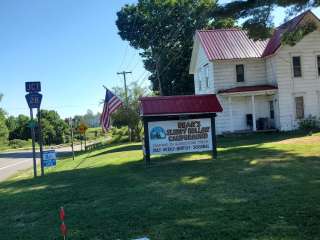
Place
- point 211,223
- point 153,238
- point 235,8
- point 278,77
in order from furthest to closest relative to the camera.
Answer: point 278,77 → point 235,8 → point 211,223 → point 153,238

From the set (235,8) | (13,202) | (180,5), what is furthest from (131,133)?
(13,202)

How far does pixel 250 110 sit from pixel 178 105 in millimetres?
16577

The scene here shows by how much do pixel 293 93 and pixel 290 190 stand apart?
21966mm

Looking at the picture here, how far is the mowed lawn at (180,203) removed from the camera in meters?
7.19

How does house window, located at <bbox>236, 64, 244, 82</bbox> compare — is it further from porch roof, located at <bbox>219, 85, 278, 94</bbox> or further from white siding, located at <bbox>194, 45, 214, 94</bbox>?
white siding, located at <bbox>194, 45, 214, 94</bbox>

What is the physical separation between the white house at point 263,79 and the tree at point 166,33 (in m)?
14.2

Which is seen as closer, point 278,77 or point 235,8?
point 235,8

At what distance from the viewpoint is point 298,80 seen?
100 ft

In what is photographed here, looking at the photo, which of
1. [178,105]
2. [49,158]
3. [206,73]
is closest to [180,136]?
[178,105]

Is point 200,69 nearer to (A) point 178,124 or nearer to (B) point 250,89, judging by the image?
(B) point 250,89

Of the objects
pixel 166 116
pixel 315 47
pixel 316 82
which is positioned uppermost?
pixel 315 47

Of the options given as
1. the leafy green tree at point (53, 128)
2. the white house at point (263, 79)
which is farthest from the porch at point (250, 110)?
the leafy green tree at point (53, 128)

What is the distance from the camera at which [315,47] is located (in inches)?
1219

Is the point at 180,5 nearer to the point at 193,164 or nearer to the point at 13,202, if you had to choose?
the point at 193,164
